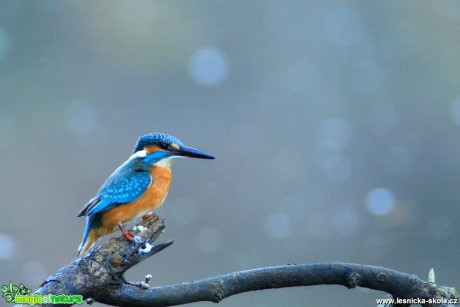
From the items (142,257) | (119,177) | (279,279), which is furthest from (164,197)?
(279,279)

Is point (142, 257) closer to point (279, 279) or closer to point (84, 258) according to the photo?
point (84, 258)

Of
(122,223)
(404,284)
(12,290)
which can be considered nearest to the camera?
(12,290)

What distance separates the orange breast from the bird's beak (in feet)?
0.19

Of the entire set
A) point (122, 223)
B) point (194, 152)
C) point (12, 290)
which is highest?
point (194, 152)

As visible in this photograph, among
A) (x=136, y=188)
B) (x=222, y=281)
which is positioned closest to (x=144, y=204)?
(x=136, y=188)

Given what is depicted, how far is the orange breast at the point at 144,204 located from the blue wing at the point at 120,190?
0.01 m

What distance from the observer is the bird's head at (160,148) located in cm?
122

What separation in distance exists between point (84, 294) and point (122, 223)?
0.65 feet

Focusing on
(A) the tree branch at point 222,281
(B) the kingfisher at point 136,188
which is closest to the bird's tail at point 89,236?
(B) the kingfisher at point 136,188

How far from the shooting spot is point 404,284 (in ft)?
3.51

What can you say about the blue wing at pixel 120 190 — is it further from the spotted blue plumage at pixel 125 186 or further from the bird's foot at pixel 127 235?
the bird's foot at pixel 127 235

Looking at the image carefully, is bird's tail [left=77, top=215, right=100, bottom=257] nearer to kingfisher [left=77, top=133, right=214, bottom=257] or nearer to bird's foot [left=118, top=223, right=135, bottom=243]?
kingfisher [left=77, top=133, right=214, bottom=257]

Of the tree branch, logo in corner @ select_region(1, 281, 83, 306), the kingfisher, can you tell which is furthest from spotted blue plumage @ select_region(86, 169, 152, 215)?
logo in corner @ select_region(1, 281, 83, 306)

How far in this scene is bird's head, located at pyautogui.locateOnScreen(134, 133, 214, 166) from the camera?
1219 mm
